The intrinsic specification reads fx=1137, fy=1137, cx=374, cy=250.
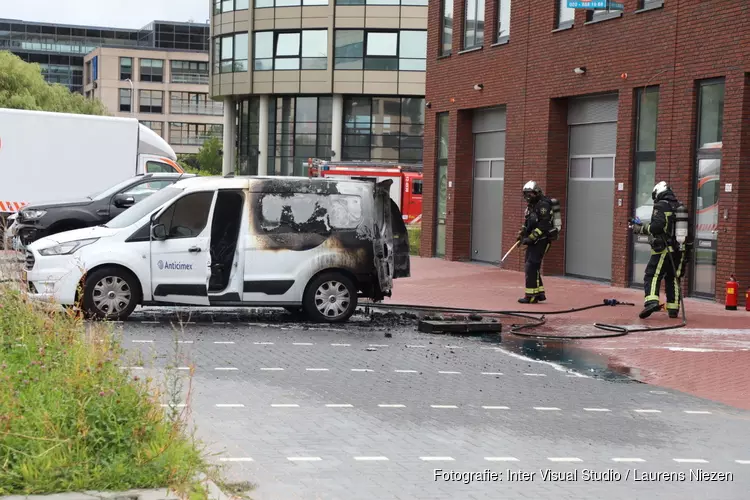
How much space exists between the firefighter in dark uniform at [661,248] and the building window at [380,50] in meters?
42.9

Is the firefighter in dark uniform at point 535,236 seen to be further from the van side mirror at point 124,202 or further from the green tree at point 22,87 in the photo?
the green tree at point 22,87

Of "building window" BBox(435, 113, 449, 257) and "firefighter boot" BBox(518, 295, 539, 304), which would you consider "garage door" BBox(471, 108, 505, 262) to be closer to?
"building window" BBox(435, 113, 449, 257)

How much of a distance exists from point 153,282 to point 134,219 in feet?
3.05

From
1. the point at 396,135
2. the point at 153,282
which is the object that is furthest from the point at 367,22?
the point at 153,282

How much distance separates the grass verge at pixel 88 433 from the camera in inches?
229

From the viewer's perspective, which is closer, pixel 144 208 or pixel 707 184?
pixel 144 208

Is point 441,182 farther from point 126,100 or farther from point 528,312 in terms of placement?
point 126,100

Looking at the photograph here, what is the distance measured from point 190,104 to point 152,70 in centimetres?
549

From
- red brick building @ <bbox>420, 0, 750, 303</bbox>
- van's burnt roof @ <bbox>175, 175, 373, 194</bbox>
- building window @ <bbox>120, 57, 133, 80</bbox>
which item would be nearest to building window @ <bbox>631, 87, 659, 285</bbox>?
red brick building @ <bbox>420, 0, 750, 303</bbox>

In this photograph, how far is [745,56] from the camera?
1797 cm

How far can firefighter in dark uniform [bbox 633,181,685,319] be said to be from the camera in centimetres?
1623

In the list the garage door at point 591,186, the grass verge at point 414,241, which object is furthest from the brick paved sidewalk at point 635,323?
the grass verge at point 414,241

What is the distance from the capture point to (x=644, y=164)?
2089 centimetres

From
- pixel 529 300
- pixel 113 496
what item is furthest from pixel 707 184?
pixel 113 496
